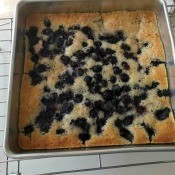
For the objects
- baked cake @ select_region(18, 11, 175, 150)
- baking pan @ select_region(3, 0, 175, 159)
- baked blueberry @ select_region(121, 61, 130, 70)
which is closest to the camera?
baking pan @ select_region(3, 0, 175, 159)

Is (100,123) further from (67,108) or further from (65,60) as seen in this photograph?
(65,60)

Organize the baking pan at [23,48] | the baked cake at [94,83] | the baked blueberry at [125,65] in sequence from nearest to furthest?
the baking pan at [23,48] < the baked cake at [94,83] < the baked blueberry at [125,65]

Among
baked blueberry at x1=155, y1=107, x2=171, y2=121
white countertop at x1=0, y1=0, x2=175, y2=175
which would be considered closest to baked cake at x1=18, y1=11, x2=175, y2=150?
baked blueberry at x1=155, y1=107, x2=171, y2=121

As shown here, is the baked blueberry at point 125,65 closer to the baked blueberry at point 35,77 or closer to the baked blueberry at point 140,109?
the baked blueberry at point 140,109

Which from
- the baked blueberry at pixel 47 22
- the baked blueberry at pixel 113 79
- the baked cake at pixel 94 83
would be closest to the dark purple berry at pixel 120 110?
the baked cake at pixel 94 83

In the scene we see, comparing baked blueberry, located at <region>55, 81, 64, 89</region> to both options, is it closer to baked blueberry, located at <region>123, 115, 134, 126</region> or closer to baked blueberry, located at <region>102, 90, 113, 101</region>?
baked blueberry, located at <region>102, 90, 113, 101</region>

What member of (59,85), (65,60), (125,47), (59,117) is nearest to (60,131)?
(59,117)

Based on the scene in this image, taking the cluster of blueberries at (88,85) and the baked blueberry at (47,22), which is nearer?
the cluster of blueberries at (88,85)
